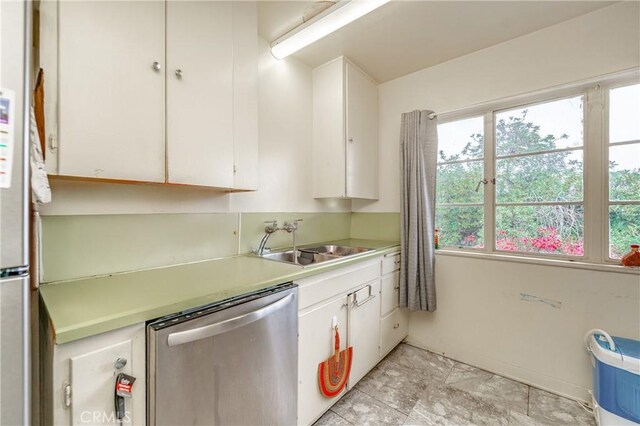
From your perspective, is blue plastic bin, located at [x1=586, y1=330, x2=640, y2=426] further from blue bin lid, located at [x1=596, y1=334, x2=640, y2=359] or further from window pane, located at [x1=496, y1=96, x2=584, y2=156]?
window pane, located at [x1=496, y1=96, x2=584, y2=156]

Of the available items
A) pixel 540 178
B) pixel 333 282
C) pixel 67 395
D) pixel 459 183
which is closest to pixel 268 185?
pixel 333 282

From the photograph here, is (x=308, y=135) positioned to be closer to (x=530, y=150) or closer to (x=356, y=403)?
(x=530, y=150)

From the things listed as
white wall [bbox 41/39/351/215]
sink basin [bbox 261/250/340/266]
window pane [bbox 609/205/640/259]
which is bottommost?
sink basin [bbox 261/250/340/266]

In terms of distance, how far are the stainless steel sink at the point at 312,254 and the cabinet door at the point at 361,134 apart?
477mm

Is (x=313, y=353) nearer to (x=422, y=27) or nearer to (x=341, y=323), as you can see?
(x=341, y=323)

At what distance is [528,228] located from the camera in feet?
6.50

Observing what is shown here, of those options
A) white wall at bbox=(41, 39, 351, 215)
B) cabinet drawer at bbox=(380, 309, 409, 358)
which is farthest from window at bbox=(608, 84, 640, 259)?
white wall at bbox=(41, 39, 351, 215)

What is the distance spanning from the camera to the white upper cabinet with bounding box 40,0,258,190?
0.94m

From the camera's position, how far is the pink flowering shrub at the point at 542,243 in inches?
71.9

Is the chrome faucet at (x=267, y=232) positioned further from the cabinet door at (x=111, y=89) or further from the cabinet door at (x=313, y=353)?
the cabinet door at (x=111, y=89)

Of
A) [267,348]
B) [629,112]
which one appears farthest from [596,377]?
[267,348]

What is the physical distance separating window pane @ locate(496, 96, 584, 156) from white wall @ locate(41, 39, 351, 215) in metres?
1.50

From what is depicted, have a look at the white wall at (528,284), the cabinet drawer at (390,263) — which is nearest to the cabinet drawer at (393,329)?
the white wall at (528,284)

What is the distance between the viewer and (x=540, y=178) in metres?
1.93
